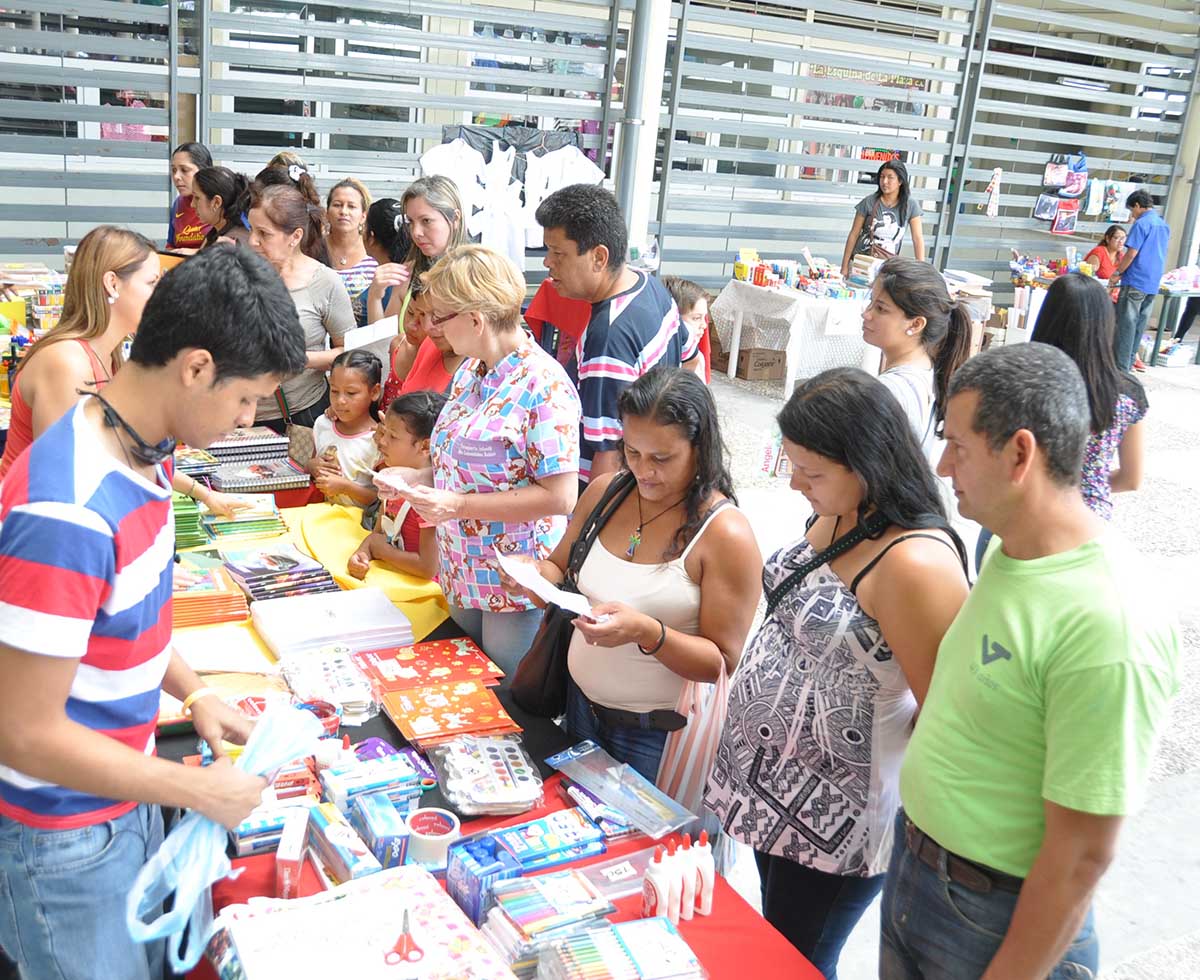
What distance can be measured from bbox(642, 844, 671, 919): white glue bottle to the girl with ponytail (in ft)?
6.78

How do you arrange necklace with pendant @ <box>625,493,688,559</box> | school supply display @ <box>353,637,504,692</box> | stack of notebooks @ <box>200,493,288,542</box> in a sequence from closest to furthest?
necklace with pendant @ <box>625,493,688,559</box>
school supply display @ <box>353,637,504,692</box>
stack of notebooks @ <box>200,493,288,542</box>

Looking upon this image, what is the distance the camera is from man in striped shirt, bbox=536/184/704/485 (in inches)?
133

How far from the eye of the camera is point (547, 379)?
2709mm

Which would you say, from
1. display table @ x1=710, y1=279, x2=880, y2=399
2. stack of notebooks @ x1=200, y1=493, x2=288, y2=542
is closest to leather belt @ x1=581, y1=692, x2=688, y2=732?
stack of notebooks @ x1=200, y1=493, x2=288, y2=542

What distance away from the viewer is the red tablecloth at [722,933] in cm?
180

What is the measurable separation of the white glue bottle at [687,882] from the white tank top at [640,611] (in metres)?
0.55

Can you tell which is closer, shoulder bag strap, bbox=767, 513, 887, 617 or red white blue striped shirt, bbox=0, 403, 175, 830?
red white blue striped shirt, bbox=0, 403, 175, 830

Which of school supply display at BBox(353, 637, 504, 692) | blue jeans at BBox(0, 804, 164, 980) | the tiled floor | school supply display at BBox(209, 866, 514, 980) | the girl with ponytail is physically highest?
the girl with ponytail

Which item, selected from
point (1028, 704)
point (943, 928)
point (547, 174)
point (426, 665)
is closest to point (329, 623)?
point (426, 665)

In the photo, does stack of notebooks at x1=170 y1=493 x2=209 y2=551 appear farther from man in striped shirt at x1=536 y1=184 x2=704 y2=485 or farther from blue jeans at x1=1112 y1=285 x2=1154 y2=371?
blue jeans at x1=1112 y1=285 x2=1154 y2=371

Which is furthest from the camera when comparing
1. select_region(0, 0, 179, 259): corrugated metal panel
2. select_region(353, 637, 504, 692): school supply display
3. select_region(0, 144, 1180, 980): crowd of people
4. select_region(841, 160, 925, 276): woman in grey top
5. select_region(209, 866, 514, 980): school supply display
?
select_region(841, 160, 925, 276): woman in grey top

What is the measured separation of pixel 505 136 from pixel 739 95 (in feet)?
7.70

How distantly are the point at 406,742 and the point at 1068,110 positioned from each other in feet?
40.5

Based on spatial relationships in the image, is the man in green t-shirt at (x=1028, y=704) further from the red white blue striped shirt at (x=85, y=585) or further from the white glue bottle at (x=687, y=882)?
the red white blue striped shirt at (x=85, y=585)
